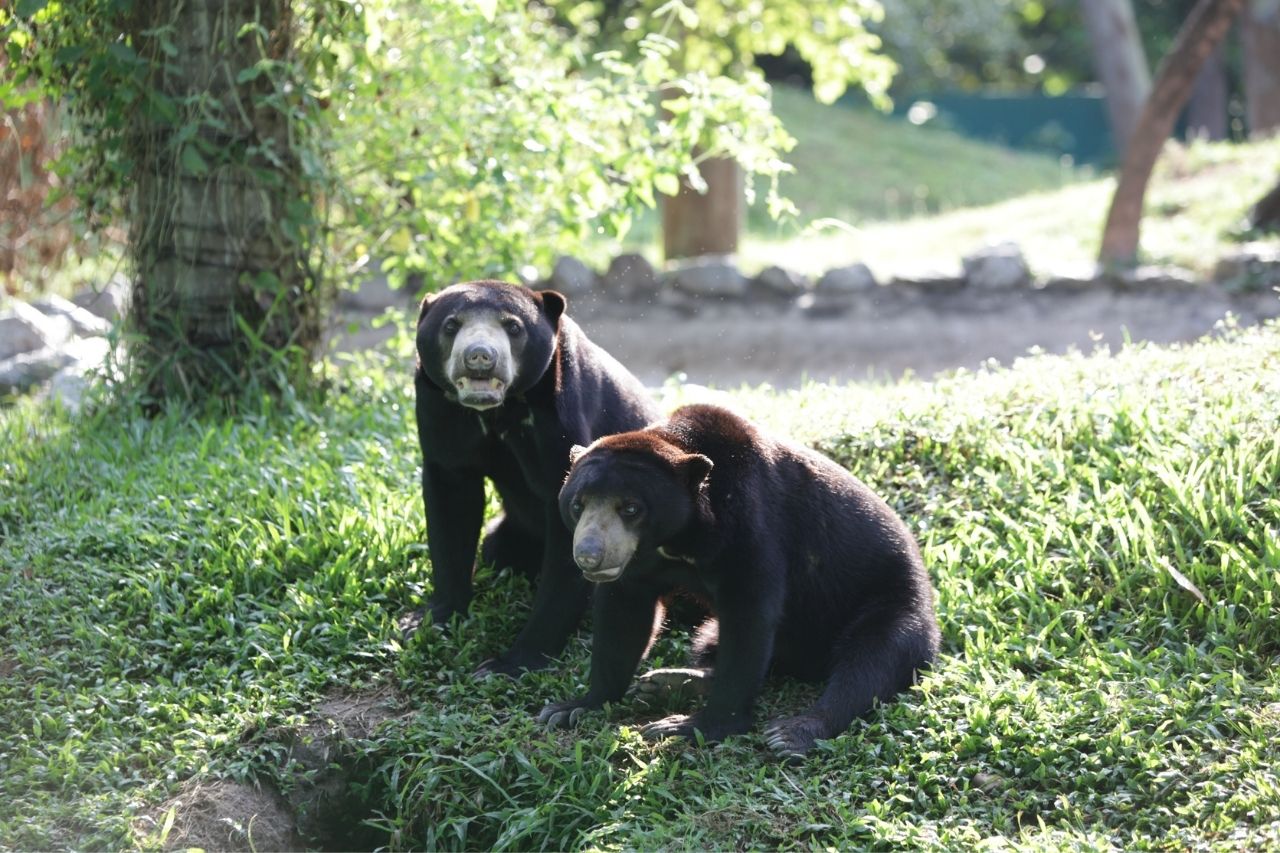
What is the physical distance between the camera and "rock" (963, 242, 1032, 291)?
12.2 meters

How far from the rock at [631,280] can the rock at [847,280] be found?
1.49 m

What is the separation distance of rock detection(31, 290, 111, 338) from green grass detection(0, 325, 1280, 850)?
136 inches

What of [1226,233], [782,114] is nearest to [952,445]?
[1226,233]

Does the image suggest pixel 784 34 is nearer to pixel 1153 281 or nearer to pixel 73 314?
pixel 1153 281

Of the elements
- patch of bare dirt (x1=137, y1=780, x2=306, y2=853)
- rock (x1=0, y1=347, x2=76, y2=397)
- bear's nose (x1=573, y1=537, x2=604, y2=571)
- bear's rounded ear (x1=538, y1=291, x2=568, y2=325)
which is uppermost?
bear's rounded ear (x1=538, y1=291, x2=568, y2=325)

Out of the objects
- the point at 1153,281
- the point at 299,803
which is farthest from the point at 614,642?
the point at 1153,281

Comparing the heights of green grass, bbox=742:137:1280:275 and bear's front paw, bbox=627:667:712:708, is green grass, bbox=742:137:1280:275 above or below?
above

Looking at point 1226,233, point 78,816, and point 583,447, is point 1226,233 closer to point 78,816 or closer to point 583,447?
point 583,447

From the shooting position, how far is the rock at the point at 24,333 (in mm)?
9234

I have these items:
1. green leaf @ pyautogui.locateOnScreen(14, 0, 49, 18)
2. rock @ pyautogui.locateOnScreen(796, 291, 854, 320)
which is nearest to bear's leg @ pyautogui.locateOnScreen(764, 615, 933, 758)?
green leaf @ pyautogui.locateOnScreen(14, 0, 49, 18)

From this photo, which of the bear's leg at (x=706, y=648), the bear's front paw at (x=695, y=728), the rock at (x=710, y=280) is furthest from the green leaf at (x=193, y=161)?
the rock at (x=710, y=280)

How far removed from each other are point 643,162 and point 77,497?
3.14 m

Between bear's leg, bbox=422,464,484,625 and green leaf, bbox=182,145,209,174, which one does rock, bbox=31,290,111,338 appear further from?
bear's leg, bbox=422,464,484,625

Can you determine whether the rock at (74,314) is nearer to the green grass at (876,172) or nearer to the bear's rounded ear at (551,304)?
the bear's rounded ear at (551,304)
